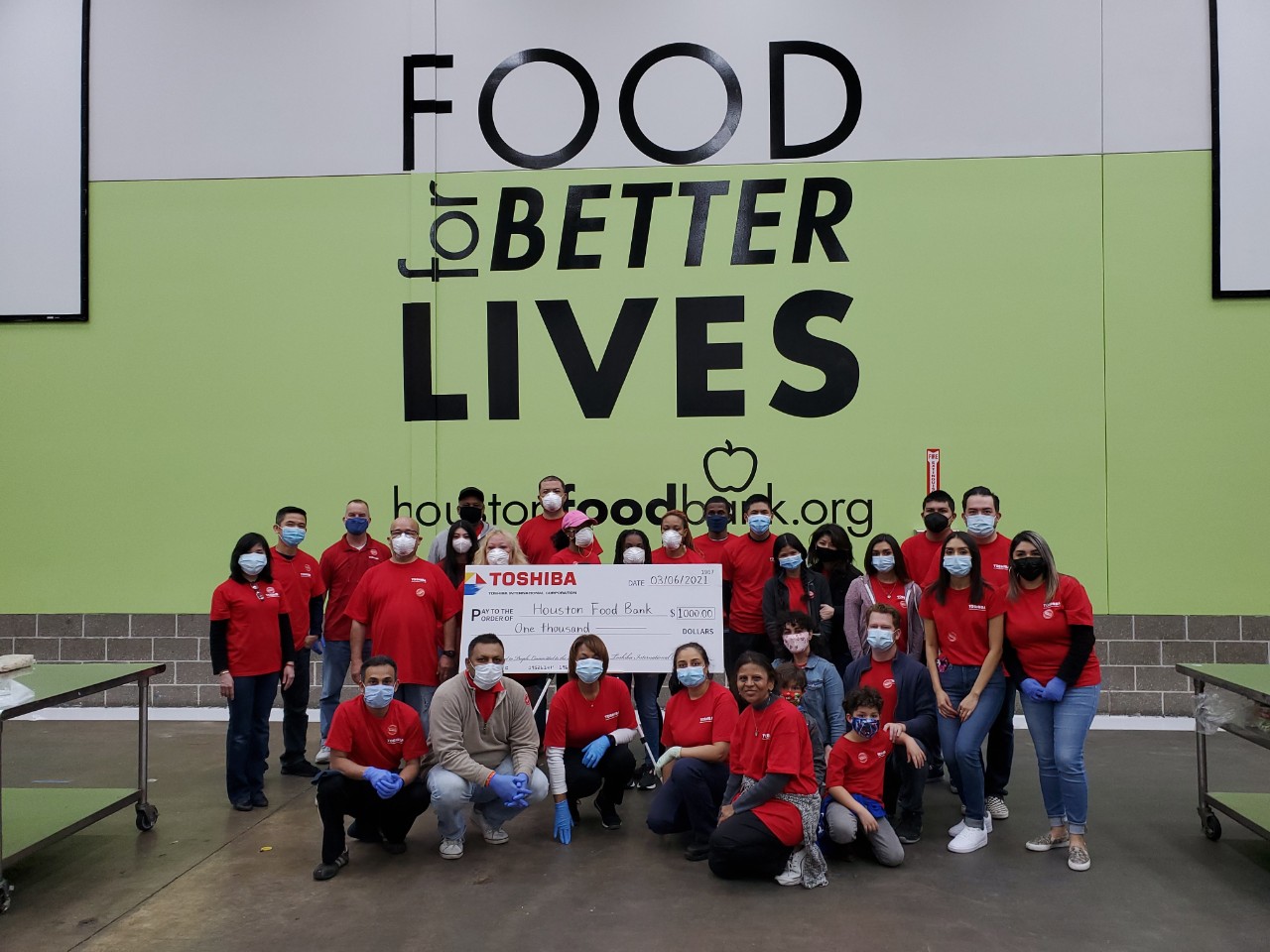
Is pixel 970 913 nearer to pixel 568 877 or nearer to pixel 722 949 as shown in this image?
pixel 722 949

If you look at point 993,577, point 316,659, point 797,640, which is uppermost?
point 993,577

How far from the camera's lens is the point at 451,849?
5.45 metres

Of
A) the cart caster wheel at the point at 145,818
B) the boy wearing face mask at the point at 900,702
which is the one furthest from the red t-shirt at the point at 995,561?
the cart caster wheel at the point at 145,818

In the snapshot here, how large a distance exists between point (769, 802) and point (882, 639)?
118 cm

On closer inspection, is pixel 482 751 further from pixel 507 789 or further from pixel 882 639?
pixel 882 639

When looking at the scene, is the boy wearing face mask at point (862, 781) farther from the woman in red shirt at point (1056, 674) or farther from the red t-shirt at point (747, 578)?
the red t-shirt at point (747, 578)

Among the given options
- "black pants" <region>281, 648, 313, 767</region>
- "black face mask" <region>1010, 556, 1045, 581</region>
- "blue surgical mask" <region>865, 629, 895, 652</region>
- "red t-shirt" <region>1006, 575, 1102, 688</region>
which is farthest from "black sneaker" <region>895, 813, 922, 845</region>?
"black pants" <region>281, 648, 313, 767</region>

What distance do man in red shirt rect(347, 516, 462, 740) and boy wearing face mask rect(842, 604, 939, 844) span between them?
2658 mm

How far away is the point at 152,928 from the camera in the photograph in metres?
4.55

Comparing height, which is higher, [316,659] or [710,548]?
[710,548]

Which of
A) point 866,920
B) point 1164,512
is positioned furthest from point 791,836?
point 1164,512

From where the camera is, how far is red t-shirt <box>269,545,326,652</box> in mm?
6906

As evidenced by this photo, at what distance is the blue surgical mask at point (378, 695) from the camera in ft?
17.4

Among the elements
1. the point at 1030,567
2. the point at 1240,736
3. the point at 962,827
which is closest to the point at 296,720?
the point at 962,827
